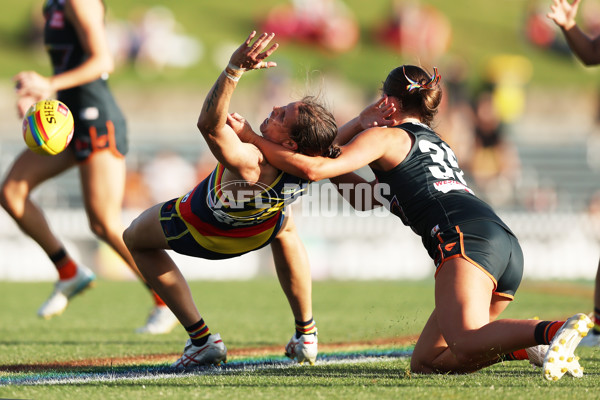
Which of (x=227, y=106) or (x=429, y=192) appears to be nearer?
(x=227, y=106)

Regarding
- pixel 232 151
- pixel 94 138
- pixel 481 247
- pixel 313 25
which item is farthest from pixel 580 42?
pixel 313 25

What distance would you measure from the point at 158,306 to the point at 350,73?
24.0 m

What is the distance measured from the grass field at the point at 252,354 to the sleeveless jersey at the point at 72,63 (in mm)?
1704

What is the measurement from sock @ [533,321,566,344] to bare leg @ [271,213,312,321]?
1527 mm

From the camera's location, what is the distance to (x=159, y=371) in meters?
4.88

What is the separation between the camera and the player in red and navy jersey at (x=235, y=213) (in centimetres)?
430

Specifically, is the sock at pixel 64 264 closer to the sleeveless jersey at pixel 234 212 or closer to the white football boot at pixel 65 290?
the white football boot at pixel 65 290

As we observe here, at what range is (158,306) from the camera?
6.95 meters

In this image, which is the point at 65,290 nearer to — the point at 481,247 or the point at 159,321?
the point at 159,321

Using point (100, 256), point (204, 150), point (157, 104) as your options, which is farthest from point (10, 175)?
point (157, 104)

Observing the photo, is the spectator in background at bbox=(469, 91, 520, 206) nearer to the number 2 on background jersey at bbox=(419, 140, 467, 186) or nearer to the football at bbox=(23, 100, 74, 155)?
the number 2 on background jersey at bbox=(419, 140, 467, 186)

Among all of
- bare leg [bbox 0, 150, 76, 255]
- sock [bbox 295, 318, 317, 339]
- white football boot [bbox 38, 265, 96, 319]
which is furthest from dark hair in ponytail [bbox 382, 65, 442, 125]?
white football boot [bbox 38, 265, 96, 319]

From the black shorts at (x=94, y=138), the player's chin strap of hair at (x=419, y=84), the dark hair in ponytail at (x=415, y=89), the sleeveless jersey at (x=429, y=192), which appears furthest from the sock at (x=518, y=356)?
the black shorts at (x=94, y=138)

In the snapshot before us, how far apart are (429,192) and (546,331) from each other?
1.01 m
